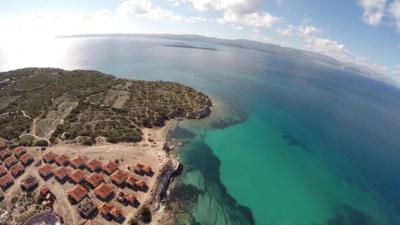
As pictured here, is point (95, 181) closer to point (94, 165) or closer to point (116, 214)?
point (94, 165)

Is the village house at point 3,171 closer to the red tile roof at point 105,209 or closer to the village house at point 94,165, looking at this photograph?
the village house at point 94,165

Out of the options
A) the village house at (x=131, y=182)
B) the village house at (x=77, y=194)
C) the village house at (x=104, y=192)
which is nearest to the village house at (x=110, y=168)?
the village house at (x=104, y=192)

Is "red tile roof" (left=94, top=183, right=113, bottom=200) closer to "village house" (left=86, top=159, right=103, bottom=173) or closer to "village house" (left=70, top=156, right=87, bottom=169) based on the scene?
"village house" (left=86, top=159, right=103, bottom=173)

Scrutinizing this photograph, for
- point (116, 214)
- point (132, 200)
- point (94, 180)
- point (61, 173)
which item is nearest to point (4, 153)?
point (61, 173)

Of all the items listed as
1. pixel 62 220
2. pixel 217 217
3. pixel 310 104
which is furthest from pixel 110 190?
pixel 310 104

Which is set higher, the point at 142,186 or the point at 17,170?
the point at 142,186

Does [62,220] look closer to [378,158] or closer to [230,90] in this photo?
[378,158]

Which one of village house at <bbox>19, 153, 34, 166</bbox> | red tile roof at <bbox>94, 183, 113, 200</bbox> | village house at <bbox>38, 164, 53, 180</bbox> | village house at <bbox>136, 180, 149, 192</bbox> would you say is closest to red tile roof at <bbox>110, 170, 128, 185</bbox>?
red tile roof at <bbox>94, 183, 113, 200</bbox>
